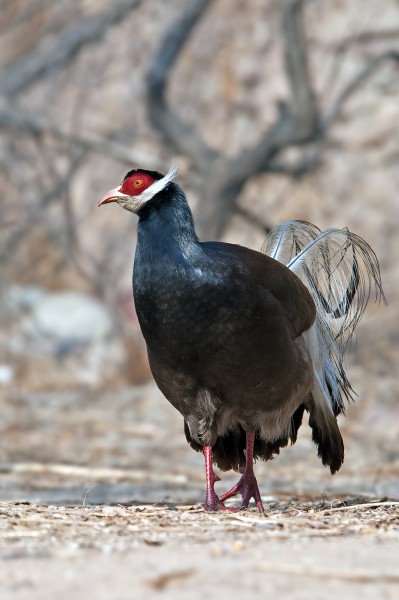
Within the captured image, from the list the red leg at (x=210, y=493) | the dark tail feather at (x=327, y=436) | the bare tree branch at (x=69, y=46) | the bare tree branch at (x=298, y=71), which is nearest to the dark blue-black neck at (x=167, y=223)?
the red leg at (x=210, y=493)

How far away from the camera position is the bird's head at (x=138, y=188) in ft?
16.9

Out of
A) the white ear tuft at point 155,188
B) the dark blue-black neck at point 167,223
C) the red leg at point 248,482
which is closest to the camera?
the dark blue-black neck at point 167,223

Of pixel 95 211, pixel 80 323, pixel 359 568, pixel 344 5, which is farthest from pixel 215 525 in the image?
pixel 344 5

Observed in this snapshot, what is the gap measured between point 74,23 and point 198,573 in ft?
43.5

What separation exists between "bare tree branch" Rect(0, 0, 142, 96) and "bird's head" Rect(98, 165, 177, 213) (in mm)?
8941

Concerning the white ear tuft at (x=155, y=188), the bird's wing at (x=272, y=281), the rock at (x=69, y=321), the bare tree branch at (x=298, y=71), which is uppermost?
the bare tree branch at (x=298, y=71)

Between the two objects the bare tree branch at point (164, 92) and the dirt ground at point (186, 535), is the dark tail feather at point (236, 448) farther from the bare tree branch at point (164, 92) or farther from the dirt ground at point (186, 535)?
the bare tree branch at point (164, 92)

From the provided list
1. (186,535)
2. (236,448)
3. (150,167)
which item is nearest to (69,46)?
(150,167)

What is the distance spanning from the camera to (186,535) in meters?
3.86

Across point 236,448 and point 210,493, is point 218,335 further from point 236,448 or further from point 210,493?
point 236,448

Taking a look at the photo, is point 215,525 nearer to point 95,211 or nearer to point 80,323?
point 80,323

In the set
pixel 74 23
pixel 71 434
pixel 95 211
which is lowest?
pixel 71 434

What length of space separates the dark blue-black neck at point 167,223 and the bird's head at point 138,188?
0.03 meters

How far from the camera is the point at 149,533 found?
3924 millimetres
